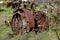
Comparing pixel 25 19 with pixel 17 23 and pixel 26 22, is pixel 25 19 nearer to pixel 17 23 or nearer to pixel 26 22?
pixel 26 22

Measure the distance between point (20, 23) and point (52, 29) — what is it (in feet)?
4.03

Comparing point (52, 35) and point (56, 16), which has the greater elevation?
point (56, 16)


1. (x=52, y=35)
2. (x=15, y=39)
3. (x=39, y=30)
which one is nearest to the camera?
(x=15, y=39)

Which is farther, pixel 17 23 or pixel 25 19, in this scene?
pixel 17 23

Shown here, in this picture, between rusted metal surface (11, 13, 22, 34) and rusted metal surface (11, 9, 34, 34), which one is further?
rusted metal surface (11, 13, 22, 34)

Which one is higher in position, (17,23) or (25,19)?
(25,19)

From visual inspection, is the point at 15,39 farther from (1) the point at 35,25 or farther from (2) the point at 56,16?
(2) the point at 56,16

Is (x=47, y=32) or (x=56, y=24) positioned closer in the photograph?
(x=47, y=32)

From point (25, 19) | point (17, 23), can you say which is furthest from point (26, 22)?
point (17, 23)

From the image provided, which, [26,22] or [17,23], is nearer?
[26,22]

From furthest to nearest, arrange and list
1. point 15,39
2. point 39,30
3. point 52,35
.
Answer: point 39,30 → point 52,35 → point 15,39

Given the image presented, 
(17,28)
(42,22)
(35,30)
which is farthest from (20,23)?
(42,22)

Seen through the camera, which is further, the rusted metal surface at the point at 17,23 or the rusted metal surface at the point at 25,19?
the rusted metal surface at the point at 17,23

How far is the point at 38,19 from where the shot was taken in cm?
689
